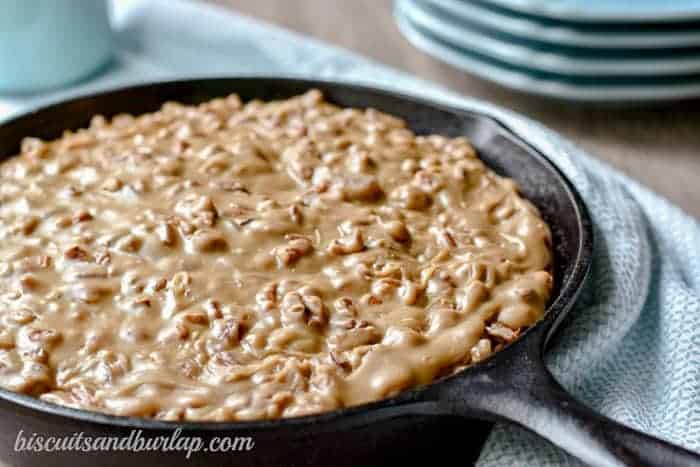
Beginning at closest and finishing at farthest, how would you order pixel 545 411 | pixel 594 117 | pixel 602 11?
pixel 545 411
pixel 602 11
pixel 594 117

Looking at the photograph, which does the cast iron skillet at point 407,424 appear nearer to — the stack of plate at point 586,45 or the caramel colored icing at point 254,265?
the caramel colored icing at point 254,265

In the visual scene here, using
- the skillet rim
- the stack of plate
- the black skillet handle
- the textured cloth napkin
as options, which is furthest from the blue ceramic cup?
the black skillet handle

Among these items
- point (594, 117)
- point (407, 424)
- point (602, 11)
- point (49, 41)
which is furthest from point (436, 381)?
point (49, 41)

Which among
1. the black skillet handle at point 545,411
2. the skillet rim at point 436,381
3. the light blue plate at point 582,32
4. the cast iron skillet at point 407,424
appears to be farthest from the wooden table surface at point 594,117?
the black skillet handle at point 545,411

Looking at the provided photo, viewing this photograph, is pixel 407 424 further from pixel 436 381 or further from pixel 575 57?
pixel 575 57

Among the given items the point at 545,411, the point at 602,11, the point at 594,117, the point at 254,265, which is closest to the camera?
the point at 545,411

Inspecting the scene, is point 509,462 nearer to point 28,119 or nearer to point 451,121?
point 451,121

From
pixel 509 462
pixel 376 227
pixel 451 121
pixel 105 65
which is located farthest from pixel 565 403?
pixel 105 65
